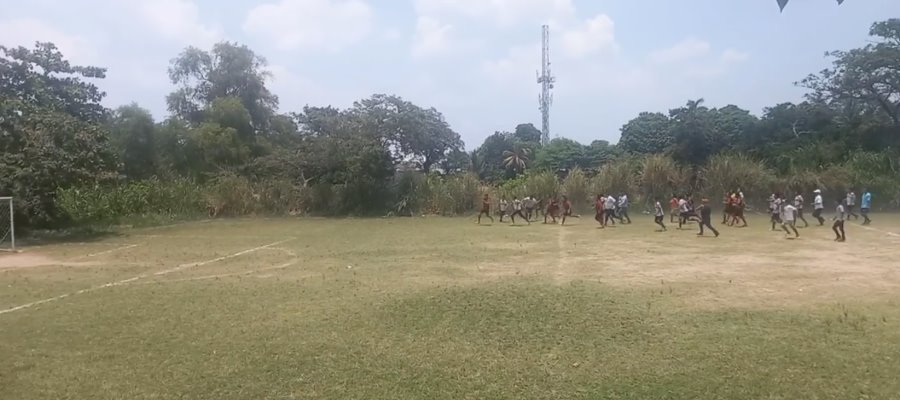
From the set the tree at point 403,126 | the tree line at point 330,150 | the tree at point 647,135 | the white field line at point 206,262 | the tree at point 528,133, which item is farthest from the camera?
the tree at point 528,133

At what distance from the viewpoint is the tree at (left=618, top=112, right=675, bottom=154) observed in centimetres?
4110

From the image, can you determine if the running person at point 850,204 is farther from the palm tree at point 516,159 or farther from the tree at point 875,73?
the palm tree at point 516,159

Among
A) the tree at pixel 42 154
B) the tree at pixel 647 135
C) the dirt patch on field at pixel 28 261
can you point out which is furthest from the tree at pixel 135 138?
the tree at pixel 647 135

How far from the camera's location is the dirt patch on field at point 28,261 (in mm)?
14047

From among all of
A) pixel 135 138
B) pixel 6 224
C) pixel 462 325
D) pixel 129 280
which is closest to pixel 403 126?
pixel 135 138

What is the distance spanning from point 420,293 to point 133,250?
10632mm

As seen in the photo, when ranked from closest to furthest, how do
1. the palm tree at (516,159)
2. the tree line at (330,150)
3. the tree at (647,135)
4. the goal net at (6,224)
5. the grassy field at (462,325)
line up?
the grassy field at (462,325) → the goal net at (6,224) → the tree line at (330,150) → the tree at (647,135) → the palm tree at (516,159)

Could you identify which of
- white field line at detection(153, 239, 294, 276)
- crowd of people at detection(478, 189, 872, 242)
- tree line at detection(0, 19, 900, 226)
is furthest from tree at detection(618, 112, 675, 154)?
white field line at detection(153, 239, 294, 276)

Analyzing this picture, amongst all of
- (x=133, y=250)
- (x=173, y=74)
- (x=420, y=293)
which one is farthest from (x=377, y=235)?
(x=173, y=74)

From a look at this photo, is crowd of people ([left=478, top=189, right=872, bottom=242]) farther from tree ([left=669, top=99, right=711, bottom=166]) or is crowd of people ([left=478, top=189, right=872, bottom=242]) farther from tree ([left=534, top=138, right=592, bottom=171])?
tree ([left=534, top=138, right=592, bottom=171])

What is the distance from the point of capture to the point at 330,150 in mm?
32344

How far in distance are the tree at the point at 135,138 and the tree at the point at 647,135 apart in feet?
97.5

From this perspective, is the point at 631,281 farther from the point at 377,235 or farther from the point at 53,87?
the point at 53,87

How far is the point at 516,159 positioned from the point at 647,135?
48.0 ft
